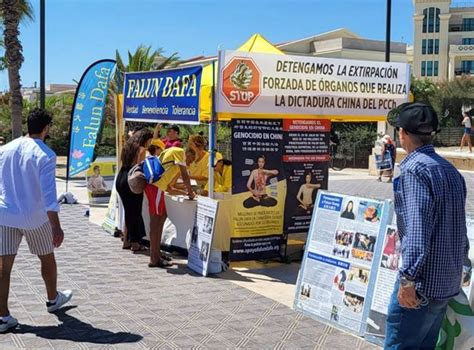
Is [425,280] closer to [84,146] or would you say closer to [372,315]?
[372,315]

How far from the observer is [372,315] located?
513 cm

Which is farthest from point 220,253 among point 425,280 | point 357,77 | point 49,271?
point 425,280

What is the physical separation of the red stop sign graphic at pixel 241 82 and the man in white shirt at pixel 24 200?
2.56m

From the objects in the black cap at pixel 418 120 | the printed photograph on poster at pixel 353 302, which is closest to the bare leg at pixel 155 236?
the printed photograph on poster at pixel 353 302

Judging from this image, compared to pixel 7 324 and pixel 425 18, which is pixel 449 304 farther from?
pixel 425 18

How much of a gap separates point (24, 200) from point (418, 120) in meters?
3.44

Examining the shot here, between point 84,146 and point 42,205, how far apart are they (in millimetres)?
7297

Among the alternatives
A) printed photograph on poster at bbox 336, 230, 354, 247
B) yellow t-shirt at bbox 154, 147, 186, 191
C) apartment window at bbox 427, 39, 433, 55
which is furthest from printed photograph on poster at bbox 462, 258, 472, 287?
apartment window at bbox 427, 39, 433, 55

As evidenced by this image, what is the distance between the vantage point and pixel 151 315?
5.79m

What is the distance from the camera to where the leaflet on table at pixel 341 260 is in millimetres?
5254

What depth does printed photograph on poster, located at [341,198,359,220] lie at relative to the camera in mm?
5461

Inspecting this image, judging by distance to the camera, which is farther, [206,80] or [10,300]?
[206,80]

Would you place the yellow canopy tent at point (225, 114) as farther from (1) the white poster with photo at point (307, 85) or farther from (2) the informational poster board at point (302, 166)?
(2) the informational poster board at point (302, 166)

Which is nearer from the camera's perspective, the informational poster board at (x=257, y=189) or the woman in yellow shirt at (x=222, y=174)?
the informational poster board at (x=257, y=189)
